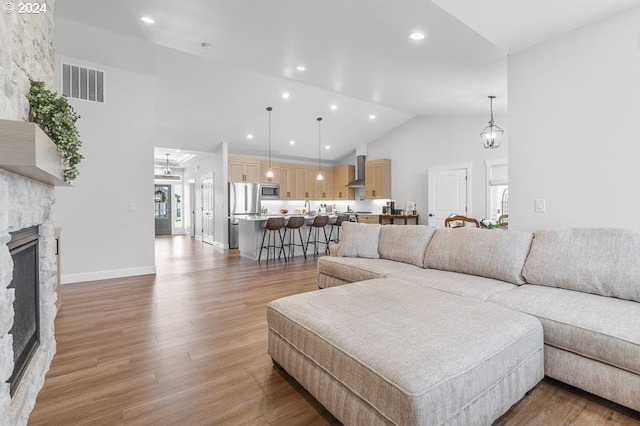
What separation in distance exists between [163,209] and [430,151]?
9.57 m

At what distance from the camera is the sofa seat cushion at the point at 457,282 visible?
2.38 metres

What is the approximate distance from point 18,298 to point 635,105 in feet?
15.3

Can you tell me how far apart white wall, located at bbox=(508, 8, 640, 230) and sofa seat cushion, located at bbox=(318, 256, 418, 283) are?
4.92 feet

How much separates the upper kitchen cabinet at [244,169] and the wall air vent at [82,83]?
3719 millimetres

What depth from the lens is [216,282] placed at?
4488mm

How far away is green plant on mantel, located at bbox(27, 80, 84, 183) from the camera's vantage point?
77.4 inches

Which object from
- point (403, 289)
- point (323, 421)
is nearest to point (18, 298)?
point (323, 421)

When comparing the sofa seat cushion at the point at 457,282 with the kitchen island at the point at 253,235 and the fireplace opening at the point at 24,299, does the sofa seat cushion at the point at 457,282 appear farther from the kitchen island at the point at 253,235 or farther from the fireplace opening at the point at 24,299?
the kitchen island at the point at 253,235

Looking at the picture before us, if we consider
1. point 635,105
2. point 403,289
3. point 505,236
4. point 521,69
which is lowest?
point 403,289

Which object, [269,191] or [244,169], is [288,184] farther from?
[244,169]

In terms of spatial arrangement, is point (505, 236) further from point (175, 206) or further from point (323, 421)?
point (175, 206)

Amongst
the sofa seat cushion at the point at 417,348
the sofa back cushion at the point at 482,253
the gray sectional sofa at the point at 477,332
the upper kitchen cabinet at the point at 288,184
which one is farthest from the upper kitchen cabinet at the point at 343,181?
the sofa seat cushion at the point at 417,348

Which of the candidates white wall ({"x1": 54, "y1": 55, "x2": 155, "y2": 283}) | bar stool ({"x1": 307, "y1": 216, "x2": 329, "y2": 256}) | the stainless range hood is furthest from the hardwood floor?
the stainless range hood

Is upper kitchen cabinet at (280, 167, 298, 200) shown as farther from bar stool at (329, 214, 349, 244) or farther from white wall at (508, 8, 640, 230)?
white wall at (508, 8, 640, 230)
